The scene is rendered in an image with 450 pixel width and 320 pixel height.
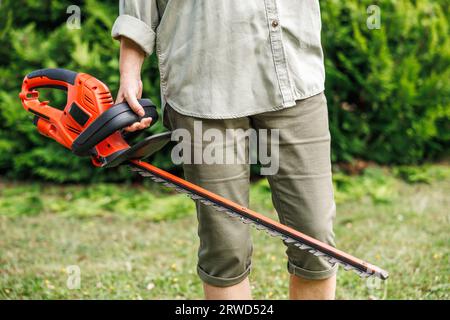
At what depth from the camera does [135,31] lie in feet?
6.43

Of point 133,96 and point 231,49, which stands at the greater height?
point 231,49

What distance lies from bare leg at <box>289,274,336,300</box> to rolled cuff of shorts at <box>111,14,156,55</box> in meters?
1.01

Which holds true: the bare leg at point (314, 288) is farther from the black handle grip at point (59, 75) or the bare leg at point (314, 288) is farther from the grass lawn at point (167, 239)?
the black handle grip at point (59, 75)

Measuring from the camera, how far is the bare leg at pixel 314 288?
216 cm

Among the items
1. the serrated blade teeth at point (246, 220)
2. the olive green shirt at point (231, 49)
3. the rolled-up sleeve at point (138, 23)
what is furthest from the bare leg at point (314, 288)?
the rolled-up sleeve at point (138, 23)

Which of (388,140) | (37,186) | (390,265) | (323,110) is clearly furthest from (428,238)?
(37,186)

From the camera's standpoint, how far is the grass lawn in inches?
122

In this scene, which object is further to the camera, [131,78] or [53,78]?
[53,78]

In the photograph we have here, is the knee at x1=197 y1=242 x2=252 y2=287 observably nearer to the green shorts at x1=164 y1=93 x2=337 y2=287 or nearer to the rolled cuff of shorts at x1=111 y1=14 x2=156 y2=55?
the green shorts at x1=164 y1=93 x2=337 y2=287

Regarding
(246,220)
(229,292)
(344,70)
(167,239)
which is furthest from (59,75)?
(344,70)

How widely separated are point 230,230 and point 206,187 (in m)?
0.18

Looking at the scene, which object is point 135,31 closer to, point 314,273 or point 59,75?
point 59,75

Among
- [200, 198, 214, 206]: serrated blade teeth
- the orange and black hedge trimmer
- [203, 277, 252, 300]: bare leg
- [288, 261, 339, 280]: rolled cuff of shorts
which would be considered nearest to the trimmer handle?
the orange and black hedge trimmer

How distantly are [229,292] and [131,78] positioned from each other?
82cm
